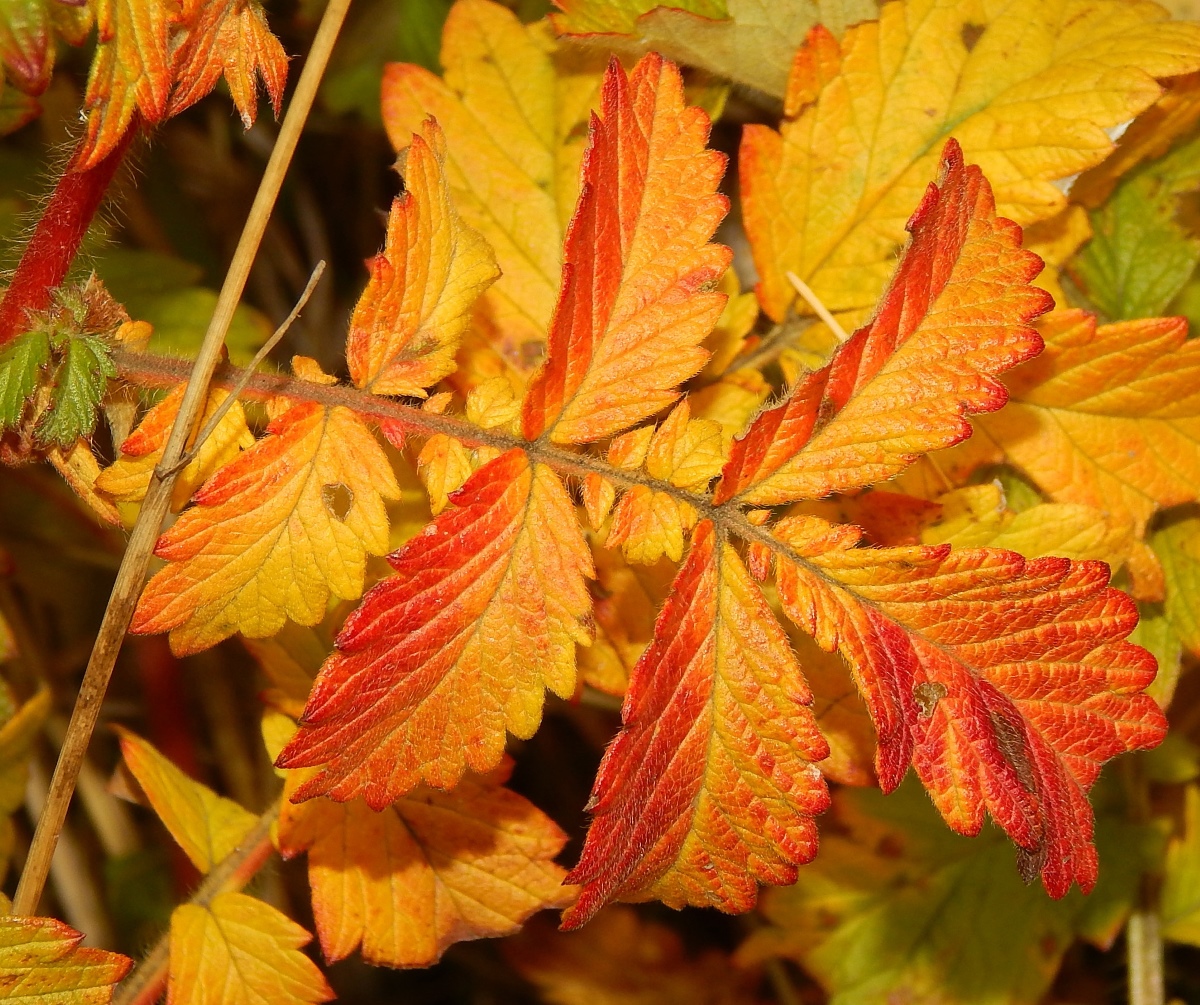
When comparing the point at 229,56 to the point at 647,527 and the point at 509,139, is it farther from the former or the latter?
the point at 647,527

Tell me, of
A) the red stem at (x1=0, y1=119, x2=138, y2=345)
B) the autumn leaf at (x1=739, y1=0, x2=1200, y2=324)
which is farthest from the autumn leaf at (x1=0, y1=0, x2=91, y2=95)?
the autumn leaf at (x1=739, y1=0, x2=1200, y2=324)

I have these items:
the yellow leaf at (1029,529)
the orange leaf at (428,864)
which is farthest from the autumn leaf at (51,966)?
the yellow leaf at (1029,529)

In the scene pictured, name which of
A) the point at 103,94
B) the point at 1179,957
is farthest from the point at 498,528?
the point at 1179,957

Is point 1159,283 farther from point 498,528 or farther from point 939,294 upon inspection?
point 498,528

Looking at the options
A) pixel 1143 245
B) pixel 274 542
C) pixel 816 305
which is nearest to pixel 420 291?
pixel 274 542

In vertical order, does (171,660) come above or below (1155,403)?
below
